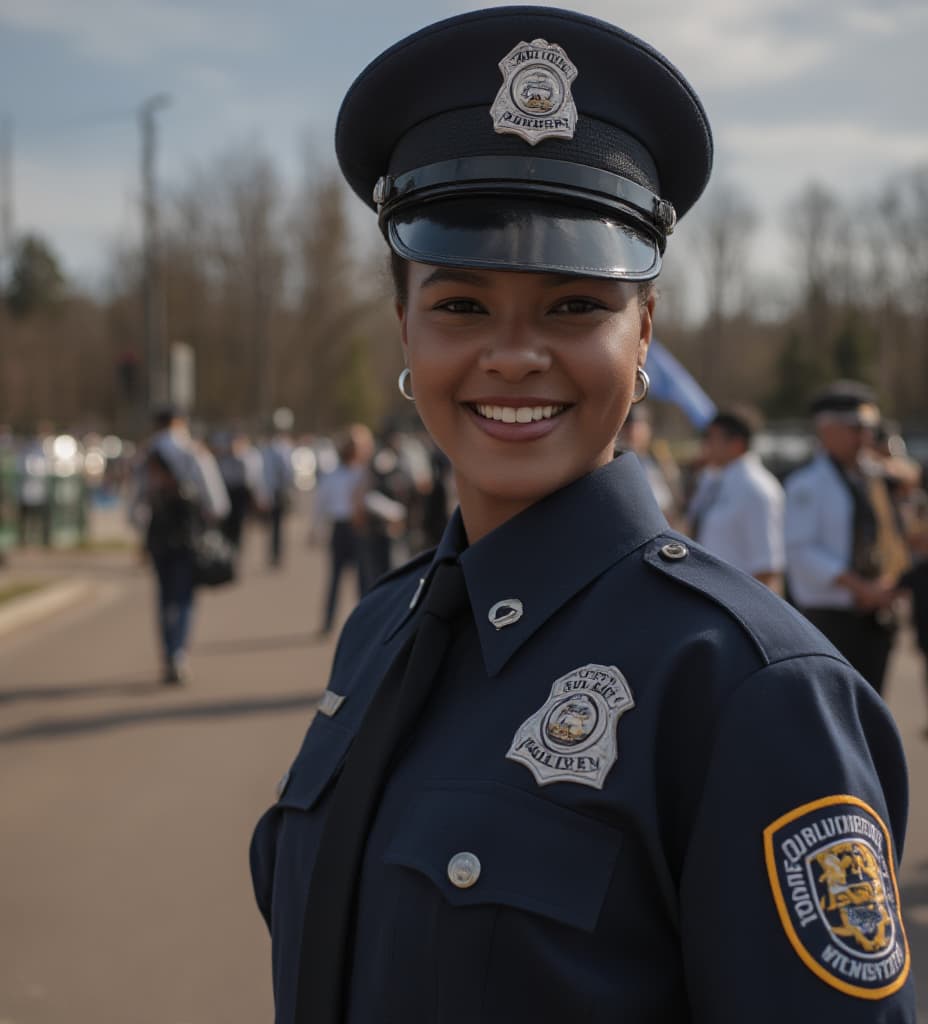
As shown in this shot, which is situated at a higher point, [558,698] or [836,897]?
[558,698]

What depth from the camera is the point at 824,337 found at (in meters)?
64.0

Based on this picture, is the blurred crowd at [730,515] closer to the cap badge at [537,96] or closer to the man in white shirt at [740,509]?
the man in white shirt at [740,509]

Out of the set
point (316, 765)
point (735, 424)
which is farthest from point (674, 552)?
point (735, 424)

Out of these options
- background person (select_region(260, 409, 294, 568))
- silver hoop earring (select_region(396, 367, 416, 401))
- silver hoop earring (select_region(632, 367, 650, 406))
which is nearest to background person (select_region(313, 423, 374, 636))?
background person (select_region(260, 409, 294, 568))

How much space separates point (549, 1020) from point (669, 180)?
1118 mm

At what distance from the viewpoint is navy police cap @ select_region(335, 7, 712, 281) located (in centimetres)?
155

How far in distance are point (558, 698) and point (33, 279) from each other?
81.4 m

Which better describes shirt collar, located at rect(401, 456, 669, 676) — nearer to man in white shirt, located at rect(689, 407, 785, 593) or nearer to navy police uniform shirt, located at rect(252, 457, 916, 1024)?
navy police uniform shirt, located at rect(252, 457, 916, 1024)

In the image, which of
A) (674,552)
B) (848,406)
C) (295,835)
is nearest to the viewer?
(674,552)

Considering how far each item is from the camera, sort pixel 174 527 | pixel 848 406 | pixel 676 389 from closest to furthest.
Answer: pixel 848 406
pixel 174 527
pixel 676 389

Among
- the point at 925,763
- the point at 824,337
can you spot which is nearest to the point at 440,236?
the point at 925,763

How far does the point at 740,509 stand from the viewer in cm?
643

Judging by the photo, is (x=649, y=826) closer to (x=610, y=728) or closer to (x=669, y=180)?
(x=610, y=728)

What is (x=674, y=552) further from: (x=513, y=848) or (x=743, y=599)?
(x=513, y=848)
